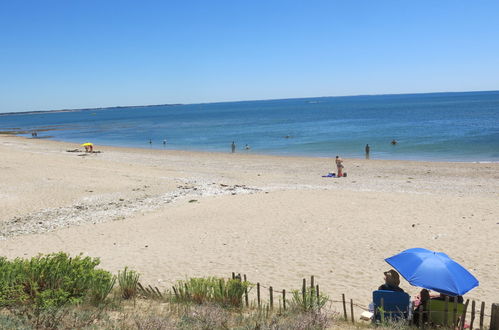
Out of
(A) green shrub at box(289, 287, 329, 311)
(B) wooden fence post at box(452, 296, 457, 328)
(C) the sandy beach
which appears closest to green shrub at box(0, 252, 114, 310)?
(C) the sandy beach

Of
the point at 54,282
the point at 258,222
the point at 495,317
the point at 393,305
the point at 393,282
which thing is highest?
the point at 54,282

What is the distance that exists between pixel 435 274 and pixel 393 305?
0.86m

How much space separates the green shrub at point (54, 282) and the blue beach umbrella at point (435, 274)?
512cm

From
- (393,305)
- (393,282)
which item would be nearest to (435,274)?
(393,282)

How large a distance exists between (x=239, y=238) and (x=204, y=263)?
225 cm

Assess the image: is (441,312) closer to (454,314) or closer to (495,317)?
(454,314)

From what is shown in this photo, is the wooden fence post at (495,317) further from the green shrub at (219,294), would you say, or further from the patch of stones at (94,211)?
the patch of stones at (94,211)

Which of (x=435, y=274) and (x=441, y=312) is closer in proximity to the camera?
Answer: (x=441, y=312)

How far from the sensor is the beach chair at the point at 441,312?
21.9 feet

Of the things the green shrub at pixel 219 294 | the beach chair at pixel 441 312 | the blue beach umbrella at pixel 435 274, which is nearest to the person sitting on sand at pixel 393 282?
the blue beach umbrella at pixel 435 274

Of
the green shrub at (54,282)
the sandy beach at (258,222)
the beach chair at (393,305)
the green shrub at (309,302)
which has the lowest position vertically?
the sandy beach at (258,222)

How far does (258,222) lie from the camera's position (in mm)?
14711

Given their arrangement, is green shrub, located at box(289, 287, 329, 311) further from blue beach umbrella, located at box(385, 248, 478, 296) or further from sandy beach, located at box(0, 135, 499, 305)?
sandy beach, located at box(0, 135, 499, 305)

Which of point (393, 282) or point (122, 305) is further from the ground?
point (393, 282)
